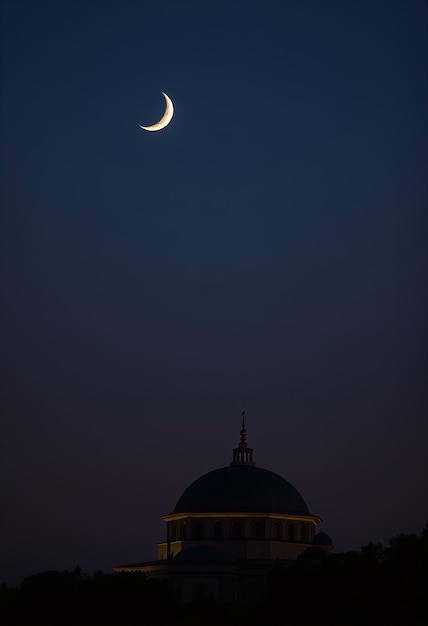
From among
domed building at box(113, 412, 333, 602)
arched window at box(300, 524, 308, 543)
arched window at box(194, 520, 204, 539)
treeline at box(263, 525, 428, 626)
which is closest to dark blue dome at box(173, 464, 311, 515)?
domed building at box(113, 412, 333, 602)

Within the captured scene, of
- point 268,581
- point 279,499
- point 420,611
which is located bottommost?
point 420,611

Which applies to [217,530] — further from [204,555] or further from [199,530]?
[204,555]

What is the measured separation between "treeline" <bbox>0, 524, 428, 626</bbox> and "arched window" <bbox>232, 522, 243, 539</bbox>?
779cm

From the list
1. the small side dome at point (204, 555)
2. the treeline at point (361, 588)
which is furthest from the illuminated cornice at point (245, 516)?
the treeline at point (361, 588)

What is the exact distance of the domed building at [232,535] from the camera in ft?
293

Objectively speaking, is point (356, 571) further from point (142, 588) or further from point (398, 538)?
point (142, 588)

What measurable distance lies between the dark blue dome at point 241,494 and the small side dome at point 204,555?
5.53 m

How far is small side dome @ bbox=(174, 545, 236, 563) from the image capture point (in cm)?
8962

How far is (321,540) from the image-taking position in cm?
9812

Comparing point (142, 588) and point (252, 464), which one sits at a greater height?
point (252, 464)

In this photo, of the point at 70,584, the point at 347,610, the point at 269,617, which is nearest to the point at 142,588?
the point at 70,584

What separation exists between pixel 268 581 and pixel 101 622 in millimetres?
15904

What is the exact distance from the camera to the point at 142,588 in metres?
83.6

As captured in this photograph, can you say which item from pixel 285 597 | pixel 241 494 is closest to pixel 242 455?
pixel 241 494
